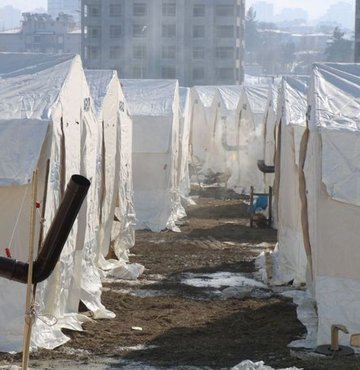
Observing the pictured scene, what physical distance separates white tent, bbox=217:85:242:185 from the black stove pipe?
22.6 meters

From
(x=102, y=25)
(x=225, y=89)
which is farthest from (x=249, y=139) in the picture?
(x=102, y=25)

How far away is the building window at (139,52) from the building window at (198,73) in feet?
11.4

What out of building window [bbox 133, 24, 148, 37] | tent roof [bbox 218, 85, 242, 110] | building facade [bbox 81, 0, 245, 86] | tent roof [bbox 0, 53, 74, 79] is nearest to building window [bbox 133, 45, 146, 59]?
building facade [bbox 81, 0, 245, 86]

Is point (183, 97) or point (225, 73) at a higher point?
point (225, 73)

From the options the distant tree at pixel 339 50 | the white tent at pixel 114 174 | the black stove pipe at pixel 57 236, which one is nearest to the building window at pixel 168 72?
the distant tree at pixel 339 50

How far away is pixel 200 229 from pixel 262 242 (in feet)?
7.30

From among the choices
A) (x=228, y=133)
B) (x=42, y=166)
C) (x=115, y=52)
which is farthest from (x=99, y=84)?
Result: (x=115, y=52)

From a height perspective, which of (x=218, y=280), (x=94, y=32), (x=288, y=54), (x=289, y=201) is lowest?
(x=218, y=280)

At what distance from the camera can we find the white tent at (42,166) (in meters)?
11.1

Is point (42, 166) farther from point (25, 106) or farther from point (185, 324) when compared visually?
point (185, 324)

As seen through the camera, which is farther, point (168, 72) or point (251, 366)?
point (168, 72)

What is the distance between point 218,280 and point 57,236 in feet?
26.4

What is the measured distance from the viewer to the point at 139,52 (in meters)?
63.1

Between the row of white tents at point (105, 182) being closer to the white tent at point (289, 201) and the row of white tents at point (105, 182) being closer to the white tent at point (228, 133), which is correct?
the white tent at point (289, 201)
